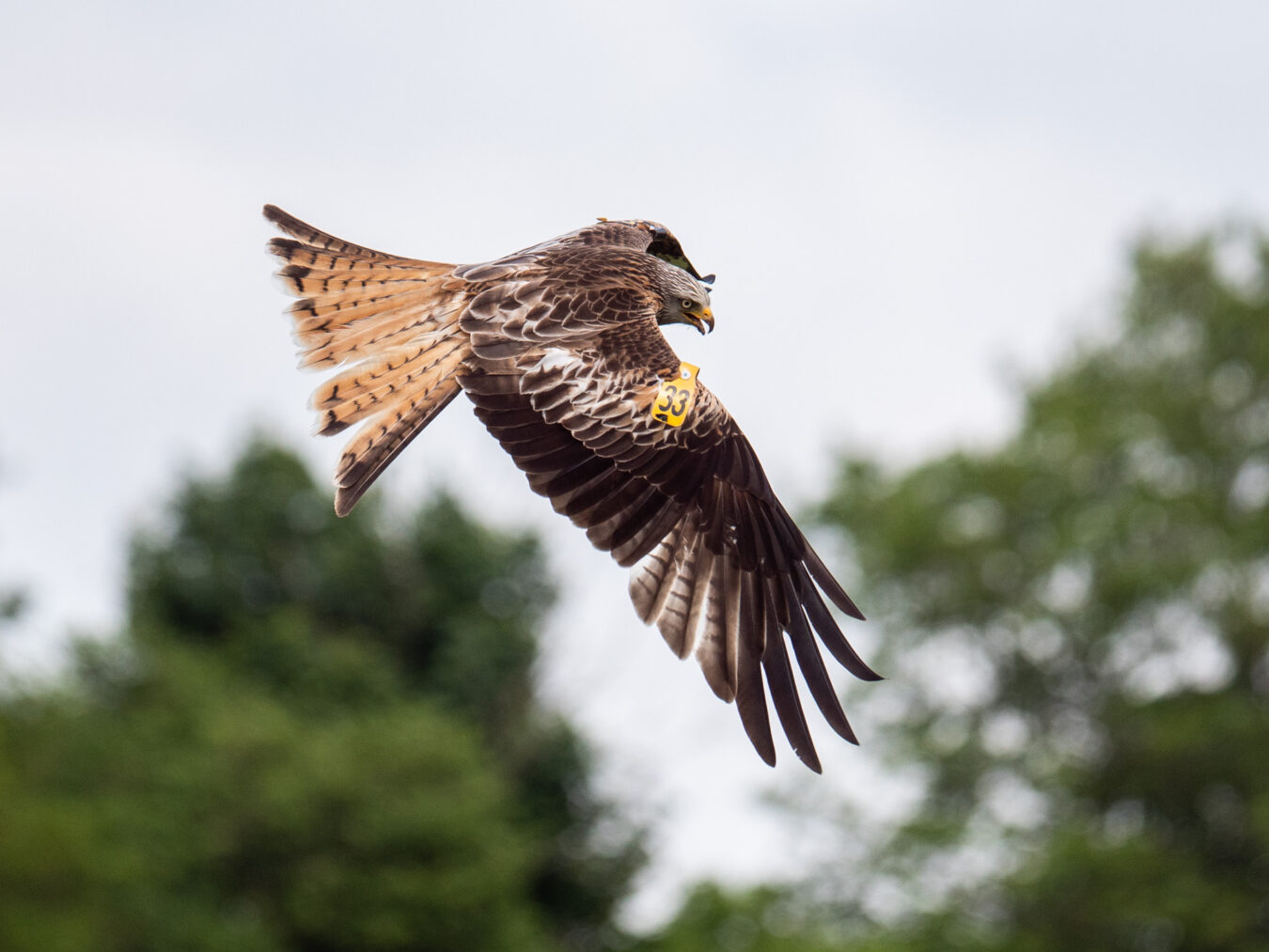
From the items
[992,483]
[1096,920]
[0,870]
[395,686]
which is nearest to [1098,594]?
[992,483]

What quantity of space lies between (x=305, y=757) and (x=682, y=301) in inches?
1125

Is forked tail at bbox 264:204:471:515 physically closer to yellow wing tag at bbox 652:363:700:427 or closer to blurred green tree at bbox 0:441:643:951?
yellow wing tag at bbox 652:363:700:427

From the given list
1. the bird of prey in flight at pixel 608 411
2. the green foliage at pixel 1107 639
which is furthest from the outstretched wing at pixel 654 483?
the green foliage at pixel 1107 639

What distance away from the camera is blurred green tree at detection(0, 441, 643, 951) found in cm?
3116

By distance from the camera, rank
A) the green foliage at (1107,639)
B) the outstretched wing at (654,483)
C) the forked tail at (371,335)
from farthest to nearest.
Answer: the green foliage at (1107,639), the forked tail at (371,335), the outstretched wing at (654,483)

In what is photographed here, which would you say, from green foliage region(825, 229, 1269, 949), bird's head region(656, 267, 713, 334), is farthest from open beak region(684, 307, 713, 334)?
green foliage region(825, 229, 1269, 949)

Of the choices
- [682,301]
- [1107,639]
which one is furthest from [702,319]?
[1107,639]

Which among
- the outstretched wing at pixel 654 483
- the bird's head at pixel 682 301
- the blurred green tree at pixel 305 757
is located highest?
the blurred green tree at pixel 305 757

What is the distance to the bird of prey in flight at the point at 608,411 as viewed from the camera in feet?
18.2

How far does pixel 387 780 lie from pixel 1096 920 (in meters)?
12.6

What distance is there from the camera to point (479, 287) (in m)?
5.85

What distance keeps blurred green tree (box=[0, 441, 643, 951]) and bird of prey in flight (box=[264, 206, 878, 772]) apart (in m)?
24.8

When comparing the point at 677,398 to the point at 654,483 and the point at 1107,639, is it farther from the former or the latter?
the point at 1107,639

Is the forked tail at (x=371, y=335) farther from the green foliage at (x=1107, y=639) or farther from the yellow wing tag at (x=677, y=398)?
the green foliage at (x=1107, y=639)
